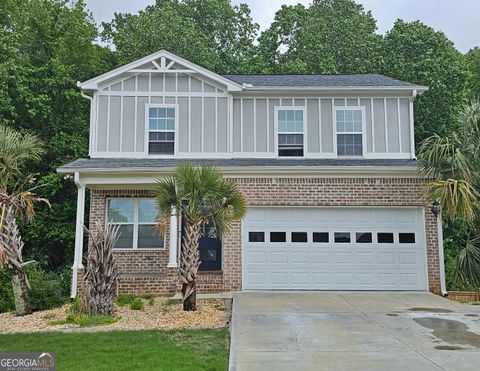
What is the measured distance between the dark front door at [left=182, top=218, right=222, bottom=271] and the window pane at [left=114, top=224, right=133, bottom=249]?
2.06 meters

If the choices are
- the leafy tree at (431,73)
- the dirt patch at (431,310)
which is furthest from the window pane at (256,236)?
the leafy tree at (431,73)

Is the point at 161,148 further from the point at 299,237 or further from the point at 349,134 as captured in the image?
the point at 349,134

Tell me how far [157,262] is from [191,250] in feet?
13.5

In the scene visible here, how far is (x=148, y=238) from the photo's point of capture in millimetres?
13500

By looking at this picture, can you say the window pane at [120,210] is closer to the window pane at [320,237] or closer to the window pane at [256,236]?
the window pane at [256,236]

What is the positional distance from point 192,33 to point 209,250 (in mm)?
15611

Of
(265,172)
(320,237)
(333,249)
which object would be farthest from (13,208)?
A: (333,249)

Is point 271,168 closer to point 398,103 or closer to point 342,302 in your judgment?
point 342,302

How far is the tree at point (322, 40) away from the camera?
982 inches

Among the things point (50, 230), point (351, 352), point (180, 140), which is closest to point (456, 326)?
point (351, 352)

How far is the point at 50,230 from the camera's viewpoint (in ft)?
56.7

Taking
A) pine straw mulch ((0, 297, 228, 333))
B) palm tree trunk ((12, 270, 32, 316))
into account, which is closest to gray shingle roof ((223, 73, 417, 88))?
pine straw mulch ((0, 297, 228, 333))

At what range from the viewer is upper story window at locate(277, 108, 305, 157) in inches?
567

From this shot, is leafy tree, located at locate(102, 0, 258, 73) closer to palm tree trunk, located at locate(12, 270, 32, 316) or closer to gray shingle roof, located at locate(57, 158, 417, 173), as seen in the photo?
gray shingle roof, located at locate(57, 158, 417, 173)
